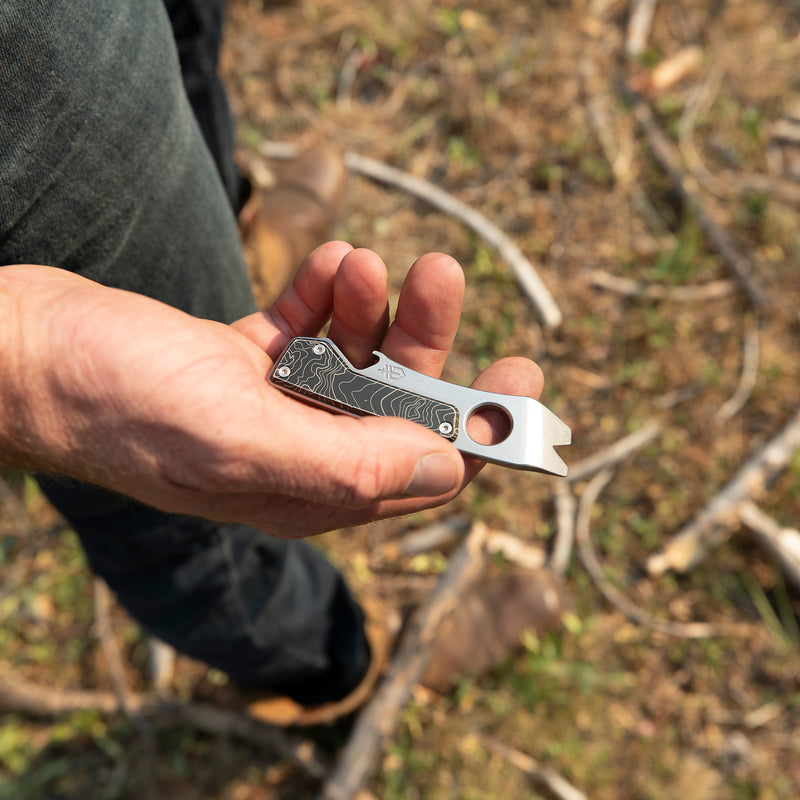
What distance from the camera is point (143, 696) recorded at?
2867mm

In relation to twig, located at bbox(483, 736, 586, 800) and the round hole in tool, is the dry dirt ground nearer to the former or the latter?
twig, located at bbox(483, 736, 586, 800)

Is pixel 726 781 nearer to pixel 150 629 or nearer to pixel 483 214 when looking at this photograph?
pixel 150 629

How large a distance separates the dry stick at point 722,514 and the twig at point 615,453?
0.41 meters

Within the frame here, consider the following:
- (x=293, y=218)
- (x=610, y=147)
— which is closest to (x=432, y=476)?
(x=293, y=218)

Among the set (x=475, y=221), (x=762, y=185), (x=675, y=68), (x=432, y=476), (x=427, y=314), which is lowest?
(x=762, y=185)

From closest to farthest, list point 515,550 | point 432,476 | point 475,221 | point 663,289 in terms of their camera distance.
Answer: point 432,476 → point 515,550 → point 663,289 → point 475,221

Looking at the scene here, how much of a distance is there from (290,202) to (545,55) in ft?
6.40

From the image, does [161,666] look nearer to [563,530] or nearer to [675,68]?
[563,530]

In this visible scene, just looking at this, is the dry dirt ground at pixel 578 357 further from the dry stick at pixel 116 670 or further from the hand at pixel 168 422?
the hand at pixel 168 422

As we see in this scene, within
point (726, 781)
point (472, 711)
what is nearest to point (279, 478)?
point (472, 711)

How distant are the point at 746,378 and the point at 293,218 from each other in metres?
2.47

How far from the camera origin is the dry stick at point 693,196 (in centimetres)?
353

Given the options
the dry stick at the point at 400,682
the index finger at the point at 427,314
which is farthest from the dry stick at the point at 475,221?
the index finger at the point at 427,314

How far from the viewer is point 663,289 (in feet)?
11.6
